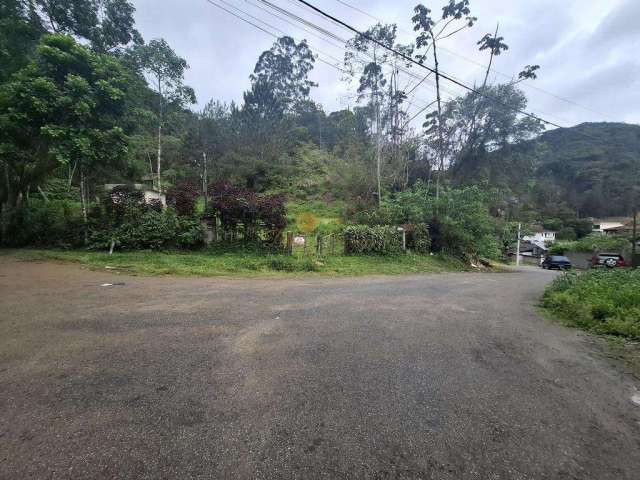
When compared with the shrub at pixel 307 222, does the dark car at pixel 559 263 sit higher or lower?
lower

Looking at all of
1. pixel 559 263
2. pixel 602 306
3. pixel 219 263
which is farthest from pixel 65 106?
pixel 559 263

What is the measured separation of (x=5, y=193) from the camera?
494 inches

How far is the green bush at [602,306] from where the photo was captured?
3.80 meters

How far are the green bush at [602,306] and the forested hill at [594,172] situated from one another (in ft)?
162

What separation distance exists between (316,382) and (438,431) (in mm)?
969

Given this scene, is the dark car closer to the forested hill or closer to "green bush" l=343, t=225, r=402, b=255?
"green bush" l=343, t=225, r=402, b=255

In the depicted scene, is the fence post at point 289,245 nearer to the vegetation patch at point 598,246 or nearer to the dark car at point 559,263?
the dark car at point 559,263

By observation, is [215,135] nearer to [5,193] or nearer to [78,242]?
[5,193]

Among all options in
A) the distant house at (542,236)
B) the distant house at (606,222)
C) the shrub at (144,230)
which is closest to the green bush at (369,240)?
the shrub at (144,230)

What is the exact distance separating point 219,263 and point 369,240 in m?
6.66

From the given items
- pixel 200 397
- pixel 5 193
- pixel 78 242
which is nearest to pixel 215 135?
pixel 5 193

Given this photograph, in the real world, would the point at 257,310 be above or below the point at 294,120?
below

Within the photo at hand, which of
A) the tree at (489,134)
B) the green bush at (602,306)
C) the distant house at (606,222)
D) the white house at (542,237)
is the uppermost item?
the tree at (489,134)

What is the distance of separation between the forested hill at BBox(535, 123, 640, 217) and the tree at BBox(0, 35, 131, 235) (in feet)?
178
